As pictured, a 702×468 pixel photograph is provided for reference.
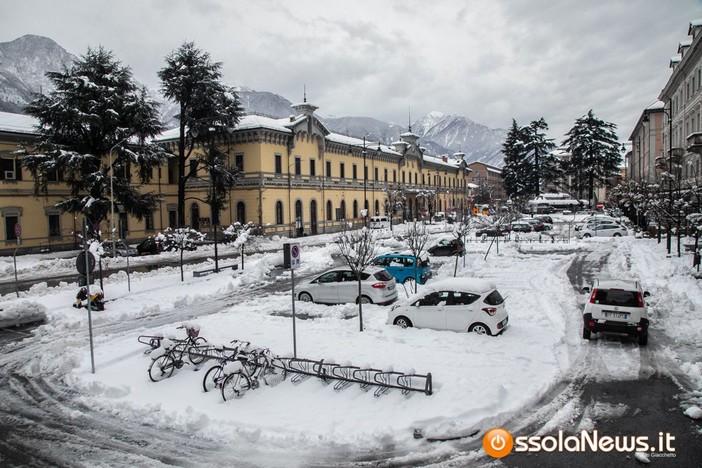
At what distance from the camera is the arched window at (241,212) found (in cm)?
4753

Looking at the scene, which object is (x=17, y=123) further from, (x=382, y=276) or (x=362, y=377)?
(x=362, y=377)

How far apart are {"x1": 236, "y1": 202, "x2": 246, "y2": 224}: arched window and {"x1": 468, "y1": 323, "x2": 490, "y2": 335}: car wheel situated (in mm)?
37848

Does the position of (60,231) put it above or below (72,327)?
above

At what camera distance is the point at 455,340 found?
1204 centimetres

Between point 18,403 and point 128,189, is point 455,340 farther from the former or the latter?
point 128,189

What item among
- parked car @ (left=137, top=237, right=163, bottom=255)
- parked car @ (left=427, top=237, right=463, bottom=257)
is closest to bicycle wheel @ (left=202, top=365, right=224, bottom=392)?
parked car @ (left=427, top=237, right=463, bottom=257)

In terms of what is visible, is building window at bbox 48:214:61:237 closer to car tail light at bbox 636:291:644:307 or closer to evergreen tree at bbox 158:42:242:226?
evergreen tree at bbox 158:42:242:226

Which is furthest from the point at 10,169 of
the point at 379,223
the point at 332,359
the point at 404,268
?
the point at 379,223

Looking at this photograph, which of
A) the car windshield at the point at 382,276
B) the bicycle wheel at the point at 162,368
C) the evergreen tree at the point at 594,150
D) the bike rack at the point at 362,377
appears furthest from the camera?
the evergreen tree at the point at 594,150

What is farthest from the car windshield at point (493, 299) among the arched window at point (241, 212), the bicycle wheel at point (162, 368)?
the arched window at point (241, 212)

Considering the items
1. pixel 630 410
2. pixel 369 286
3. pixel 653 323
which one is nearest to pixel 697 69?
pixel 653 323

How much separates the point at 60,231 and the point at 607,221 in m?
48.3

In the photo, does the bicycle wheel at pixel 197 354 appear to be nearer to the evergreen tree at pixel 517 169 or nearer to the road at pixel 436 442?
the road at pixel 436 442

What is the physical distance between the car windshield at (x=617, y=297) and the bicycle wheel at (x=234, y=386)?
30.3 feet
